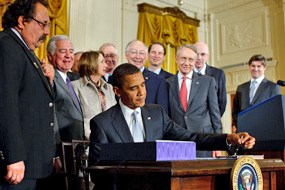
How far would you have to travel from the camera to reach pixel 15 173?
67.1 inches

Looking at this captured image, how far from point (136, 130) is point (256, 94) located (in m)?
2.90

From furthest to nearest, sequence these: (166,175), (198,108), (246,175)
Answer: (198,108) < (246,175) < (166,175)

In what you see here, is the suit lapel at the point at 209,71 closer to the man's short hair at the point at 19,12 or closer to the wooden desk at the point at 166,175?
the man's short hair at the point at 19,12

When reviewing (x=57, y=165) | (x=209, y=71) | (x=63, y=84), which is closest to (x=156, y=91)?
(x=63, y=84)

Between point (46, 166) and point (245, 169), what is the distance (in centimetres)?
97

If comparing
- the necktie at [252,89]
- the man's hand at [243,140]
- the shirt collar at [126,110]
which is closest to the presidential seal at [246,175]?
the man's hand at [243,140]

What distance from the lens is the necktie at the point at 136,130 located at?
198 centimetres

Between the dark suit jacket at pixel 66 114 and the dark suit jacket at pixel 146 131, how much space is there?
3.05ft

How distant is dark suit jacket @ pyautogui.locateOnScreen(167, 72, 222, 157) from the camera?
11.5 feet

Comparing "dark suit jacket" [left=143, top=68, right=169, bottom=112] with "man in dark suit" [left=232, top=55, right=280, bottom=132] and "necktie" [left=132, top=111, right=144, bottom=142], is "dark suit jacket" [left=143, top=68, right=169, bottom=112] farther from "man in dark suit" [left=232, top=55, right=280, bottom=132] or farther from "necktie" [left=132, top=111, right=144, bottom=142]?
"necktie" [left=132, top=111, right=144, bottom=142]

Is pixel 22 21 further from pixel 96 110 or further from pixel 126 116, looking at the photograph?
pixel 96 110

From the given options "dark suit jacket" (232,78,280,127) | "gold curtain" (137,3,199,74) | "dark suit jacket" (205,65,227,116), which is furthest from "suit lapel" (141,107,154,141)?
"gold curtain" (137,3,199,74)

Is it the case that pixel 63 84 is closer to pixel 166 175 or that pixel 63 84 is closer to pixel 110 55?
pixel 110 55

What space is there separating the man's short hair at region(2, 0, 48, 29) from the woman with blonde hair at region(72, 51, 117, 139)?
1.14 meters
